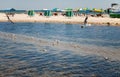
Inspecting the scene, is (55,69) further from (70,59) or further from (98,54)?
(98,54)

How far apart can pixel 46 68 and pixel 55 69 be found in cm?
59

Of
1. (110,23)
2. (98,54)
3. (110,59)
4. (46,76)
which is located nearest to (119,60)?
(110,59)

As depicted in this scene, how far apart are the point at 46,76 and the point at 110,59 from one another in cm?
712

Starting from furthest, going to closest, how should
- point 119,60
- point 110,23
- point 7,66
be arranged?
point 110,23
point 119,60
point 7,66

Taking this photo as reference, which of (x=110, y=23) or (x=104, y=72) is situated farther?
(x=110, y=23)

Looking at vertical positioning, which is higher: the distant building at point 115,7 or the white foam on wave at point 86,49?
the distant building at point 115,7

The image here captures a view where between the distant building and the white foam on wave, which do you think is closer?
the white foam on wave

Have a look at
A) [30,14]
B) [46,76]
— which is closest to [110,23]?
[30,14]

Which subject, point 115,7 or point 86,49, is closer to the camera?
point 86,49

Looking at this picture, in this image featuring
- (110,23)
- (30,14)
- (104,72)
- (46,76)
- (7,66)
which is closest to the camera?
(46,76)

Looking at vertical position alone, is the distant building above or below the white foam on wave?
above

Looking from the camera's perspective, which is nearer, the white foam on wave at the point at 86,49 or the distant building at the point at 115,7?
the white foam on wave at the point at 86,49

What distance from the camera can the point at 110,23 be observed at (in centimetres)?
6456

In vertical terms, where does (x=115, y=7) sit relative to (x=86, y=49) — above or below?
above
